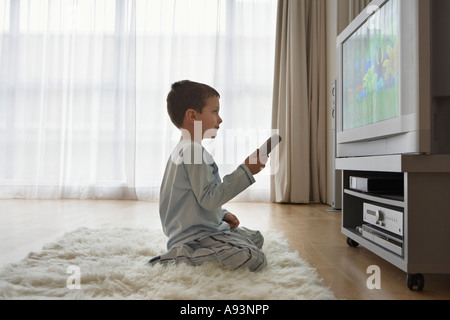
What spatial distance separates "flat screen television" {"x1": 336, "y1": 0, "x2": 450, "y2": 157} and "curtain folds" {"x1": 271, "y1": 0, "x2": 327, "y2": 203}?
1.94 meters

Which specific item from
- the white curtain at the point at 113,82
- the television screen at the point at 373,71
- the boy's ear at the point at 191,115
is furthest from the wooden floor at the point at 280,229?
the boy's ear at the point at 191,115

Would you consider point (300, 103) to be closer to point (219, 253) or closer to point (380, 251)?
point (380, 251)

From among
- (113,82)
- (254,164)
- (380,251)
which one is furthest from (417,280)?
(113,82)

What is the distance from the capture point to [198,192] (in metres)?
1.37

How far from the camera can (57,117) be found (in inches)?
163

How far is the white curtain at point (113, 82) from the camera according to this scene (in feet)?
13.1

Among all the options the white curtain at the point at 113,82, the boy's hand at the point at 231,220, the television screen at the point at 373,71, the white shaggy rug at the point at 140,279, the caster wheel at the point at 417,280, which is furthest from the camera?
the white curtain at the point at 113,82

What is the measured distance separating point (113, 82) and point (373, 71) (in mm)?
3020

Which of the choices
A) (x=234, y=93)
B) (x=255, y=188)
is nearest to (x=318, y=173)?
(x=255, y=188)

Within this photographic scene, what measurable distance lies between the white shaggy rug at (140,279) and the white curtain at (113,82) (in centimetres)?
242

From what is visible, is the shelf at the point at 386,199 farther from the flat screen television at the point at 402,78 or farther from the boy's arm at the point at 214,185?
the boy's arm at the point at 214,185

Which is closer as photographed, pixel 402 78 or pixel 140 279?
pixel 140 279

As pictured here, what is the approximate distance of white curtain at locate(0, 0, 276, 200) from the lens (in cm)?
400
